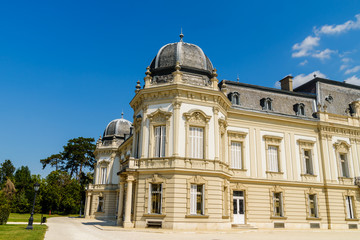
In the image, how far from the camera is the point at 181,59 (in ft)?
77.2

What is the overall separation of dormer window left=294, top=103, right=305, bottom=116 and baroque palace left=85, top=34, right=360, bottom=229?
10 centimetres

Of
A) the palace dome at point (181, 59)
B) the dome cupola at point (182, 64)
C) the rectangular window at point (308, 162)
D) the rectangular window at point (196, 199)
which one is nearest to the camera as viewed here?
the rectangular window at point (196, 199)

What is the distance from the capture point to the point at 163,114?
71.8ft

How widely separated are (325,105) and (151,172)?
19933mm

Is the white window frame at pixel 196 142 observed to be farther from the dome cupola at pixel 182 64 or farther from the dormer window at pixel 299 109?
the dormer window at pixel 299 109

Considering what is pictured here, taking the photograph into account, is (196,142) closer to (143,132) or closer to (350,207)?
(143,132)

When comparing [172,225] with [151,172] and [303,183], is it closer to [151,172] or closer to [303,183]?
[151,172]

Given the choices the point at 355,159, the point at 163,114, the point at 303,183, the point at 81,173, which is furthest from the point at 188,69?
the point at 81,173

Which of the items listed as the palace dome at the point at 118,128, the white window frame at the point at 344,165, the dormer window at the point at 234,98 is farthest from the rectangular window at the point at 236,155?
the palace dome at the point at 118,128

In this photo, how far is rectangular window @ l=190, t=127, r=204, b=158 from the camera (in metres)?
21.3

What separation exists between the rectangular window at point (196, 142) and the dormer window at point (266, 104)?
9.00 meters

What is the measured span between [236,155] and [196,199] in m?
6.75

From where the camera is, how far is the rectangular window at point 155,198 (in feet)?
66.3

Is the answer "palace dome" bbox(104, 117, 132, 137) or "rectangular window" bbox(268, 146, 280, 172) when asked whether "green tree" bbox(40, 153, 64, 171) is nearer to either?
"palace dome" bbox(104, 117, 132, 137)
